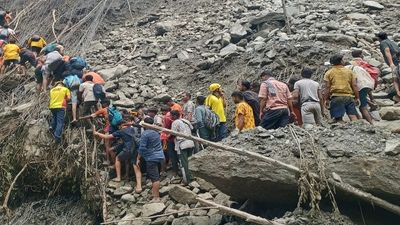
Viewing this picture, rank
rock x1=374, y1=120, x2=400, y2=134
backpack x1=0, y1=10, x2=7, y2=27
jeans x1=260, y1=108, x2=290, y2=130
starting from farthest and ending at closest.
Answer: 1. backpack x1=0, y1=10, x2=7, y2=27
2. jeans x1=260, y1=108, x2=290, y2=130
3. rock x1=374, y1=120, x2=400, y2=134

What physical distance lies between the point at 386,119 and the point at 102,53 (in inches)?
321

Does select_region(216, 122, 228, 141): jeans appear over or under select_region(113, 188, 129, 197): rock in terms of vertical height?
over

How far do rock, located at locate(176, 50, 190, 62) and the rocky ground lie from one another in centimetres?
3

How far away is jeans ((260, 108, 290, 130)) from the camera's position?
7.60 metres

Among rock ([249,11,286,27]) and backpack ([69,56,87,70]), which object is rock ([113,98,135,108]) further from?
rock ([249,11,286,27])

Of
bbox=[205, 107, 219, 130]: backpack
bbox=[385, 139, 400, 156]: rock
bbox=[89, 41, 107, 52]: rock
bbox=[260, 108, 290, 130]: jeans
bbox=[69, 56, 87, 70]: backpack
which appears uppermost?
bbox=[69, 56, 87, 70]: backpack

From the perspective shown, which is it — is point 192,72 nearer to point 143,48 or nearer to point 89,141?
point 143,48

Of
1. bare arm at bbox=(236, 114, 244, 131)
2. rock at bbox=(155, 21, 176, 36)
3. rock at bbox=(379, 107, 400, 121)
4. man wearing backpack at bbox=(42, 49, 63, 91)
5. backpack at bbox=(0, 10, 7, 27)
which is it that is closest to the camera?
bare arm at bbox=(236, 114, 244, 131)

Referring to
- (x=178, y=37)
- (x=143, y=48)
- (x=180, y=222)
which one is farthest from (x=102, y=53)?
(x=180, y=222)

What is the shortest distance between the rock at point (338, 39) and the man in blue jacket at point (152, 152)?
16.2 ft

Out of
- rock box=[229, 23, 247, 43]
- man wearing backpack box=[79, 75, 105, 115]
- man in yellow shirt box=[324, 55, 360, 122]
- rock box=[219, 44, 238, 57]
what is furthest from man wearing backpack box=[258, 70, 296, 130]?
rock box=[229, 23, 247, 43]

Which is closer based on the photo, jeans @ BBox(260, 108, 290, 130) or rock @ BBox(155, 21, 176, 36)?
jeans @ BBox(260, 108, 290, 130)

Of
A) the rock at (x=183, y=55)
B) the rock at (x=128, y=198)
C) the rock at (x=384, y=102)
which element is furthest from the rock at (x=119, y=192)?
the rock at (x=183, y=55)

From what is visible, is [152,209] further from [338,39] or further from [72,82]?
[338,39]
